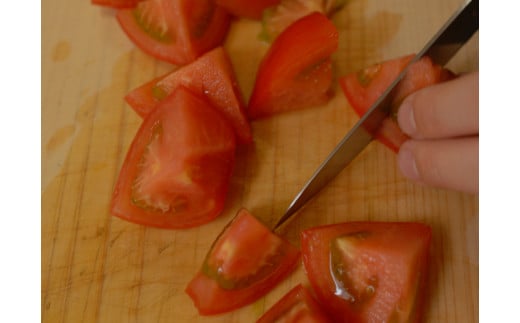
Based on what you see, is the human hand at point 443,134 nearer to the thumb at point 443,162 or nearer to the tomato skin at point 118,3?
the thumb at point 443,162

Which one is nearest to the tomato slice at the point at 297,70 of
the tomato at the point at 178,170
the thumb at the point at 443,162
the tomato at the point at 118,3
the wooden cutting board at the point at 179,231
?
the wooden cutting board at the point at 179,231

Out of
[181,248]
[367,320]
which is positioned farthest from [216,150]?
[367,320]

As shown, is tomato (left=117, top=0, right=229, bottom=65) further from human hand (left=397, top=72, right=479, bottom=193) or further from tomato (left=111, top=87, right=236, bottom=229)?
human hand (left=397, top=72, right=479, bottom=193)

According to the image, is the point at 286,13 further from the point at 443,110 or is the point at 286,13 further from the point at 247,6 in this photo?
the point at 443,110

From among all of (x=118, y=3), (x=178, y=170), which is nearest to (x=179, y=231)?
(x=178, y=170)

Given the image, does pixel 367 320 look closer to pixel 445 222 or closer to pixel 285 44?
pixel 445 222

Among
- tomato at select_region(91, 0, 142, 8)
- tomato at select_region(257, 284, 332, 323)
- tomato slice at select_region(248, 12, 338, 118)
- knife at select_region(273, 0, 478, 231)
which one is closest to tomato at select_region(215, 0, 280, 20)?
tomato slice at select_region(248, 12, 338, 118)
